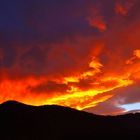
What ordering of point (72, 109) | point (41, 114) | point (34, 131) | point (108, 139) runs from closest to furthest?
point (108, 139), point (34, 131), point (41, 114), point (72, 109)

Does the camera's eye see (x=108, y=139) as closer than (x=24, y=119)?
Yes

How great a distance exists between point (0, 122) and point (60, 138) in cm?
2280

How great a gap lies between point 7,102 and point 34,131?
22136 mm

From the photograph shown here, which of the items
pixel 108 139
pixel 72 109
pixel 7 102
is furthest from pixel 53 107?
pixel 108 139

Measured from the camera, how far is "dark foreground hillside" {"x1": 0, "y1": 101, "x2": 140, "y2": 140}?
376ft

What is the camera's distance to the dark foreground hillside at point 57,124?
376ft

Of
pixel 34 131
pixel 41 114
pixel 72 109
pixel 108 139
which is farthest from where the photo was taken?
pixel 72 109

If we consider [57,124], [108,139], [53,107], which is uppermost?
[53,107]

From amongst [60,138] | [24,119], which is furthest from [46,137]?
[24,119]

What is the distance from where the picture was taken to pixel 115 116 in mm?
148000

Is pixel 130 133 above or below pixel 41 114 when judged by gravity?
below

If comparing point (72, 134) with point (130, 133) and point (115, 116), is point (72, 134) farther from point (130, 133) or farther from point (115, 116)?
point (115, 116)

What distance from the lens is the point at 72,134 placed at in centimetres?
11544

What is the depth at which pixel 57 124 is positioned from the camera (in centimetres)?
12431
